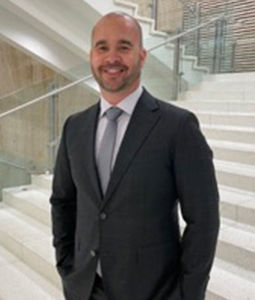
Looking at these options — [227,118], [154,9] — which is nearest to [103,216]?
[227,118]

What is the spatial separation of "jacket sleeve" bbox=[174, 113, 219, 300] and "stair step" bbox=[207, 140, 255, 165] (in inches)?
78.9

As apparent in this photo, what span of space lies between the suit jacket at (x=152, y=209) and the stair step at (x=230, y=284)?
2.70 feet

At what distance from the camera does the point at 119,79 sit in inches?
42.5

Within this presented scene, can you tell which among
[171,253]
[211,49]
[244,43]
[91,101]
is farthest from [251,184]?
[244,43]

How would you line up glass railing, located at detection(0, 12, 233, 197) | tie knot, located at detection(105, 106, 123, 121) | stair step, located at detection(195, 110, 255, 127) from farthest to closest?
glass railing, located at detection(0, 12, 233, 197) → stair step, located at detection(195, 110, 255, 127) → tie knot, located at detection(105, 106, 123, 121)

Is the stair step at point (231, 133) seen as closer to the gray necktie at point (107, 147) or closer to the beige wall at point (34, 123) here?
the beige wall at point (34, 123)

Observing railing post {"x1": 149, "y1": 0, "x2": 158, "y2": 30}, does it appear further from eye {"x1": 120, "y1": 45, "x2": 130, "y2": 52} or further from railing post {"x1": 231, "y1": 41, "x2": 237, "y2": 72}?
eye {"x1": 120, "y1": 45, "x2": 130, "y2": 52}

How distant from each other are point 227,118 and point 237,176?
1105 mm

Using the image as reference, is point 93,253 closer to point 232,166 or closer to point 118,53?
point 118,53

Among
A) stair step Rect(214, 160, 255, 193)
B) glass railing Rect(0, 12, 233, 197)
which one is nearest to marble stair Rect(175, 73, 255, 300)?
stair step Rect(214, 160, 255, 193)

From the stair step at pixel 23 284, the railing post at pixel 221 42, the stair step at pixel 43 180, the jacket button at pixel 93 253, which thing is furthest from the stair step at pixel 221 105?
the jacket button at pixel 93 253

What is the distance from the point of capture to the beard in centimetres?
108

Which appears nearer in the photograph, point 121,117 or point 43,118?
point 121,117

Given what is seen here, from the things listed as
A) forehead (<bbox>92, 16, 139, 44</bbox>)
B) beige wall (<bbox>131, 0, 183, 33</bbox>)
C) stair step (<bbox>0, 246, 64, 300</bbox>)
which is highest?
beige wall (<bbox>131, 0, 183, 33</bbox>)
